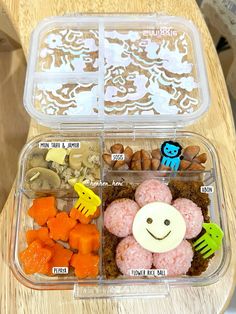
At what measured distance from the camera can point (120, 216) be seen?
2.83 feet

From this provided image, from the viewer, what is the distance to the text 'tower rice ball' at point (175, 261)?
83 cm

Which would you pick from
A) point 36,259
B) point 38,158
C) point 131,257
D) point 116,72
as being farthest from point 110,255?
point 116,72

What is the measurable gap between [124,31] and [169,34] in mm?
125

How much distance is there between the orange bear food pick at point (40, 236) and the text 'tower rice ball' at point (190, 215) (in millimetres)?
275

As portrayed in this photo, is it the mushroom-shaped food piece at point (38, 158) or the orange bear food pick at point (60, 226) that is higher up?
the mushroom-shaped food piece at point (38, 158)

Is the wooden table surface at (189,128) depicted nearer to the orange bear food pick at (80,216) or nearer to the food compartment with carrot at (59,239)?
the food compartment with carrot at (59,239)

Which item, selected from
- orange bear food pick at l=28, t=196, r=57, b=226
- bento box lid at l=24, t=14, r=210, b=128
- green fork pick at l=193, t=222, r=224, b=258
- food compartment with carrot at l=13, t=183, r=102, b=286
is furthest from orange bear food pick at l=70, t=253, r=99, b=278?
bento box lid at l=24, t=14, r=210, b=128

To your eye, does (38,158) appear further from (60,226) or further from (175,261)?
(175,261)

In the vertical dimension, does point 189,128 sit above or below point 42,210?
above

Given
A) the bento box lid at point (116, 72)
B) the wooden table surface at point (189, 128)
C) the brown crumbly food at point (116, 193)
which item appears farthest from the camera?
the bento box lid at point (116, 72)

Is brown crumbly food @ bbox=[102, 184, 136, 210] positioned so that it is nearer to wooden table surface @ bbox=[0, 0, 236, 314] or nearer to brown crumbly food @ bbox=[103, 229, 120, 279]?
brown crumbly food @ bbox=[103, 229, 120, 279]

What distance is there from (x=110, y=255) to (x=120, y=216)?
8cm

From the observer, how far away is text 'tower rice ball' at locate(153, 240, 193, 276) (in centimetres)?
83

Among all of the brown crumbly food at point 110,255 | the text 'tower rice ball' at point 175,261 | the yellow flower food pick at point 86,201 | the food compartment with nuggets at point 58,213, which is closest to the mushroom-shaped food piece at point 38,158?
the food compartment with nuggets at point 58,213
